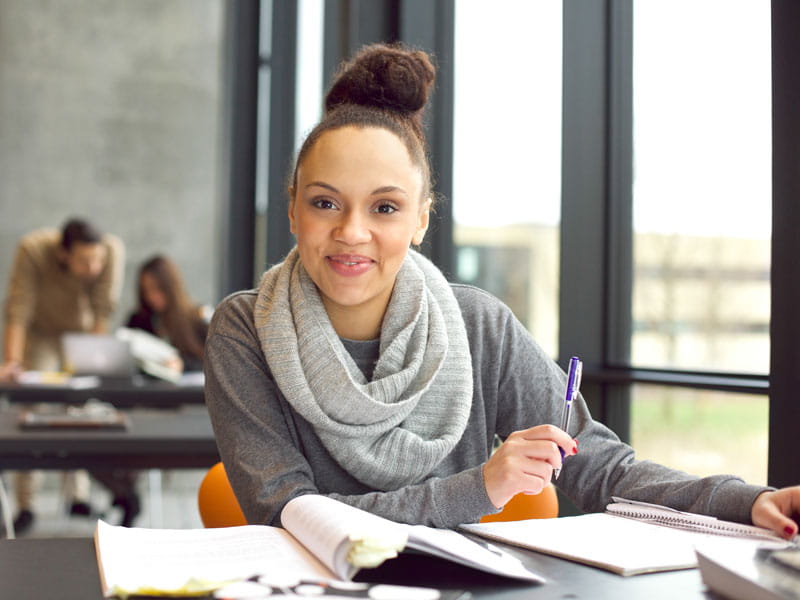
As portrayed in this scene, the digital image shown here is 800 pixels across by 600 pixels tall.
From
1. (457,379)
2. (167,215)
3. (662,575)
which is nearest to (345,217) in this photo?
(457,379)

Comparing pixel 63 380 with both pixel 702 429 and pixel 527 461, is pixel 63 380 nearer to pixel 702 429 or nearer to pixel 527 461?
pixel 702 429

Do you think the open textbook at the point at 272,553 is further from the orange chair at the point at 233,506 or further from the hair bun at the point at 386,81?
the hair bun at the point at 386,81

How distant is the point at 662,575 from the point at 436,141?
237cm

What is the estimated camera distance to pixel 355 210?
1292mm

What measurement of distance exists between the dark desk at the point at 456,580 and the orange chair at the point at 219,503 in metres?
0.55

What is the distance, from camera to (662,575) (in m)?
0.89

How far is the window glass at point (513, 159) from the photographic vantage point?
2510mm

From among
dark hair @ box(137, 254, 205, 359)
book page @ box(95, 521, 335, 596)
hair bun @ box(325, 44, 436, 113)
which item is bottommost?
book page @ box(95, 521, 335, 596)

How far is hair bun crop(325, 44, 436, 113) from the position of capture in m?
1.45

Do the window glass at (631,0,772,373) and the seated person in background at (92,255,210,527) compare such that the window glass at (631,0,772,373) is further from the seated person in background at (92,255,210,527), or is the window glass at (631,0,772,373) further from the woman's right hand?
the seated person in background at (92,255,210,527)

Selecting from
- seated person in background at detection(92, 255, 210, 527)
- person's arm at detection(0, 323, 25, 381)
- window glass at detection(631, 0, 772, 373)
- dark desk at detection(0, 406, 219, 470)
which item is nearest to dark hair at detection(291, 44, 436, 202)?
window glass at detection(631, 0, 772, 373)

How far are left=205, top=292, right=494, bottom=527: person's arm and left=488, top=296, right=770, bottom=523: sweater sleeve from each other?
0.26 metres

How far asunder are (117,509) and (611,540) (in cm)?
352

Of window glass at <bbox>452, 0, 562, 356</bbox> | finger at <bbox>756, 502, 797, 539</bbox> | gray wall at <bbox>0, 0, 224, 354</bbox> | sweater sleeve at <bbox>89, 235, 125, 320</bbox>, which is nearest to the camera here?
finger at <bbox>756, 502, 797, 539</bbox>
